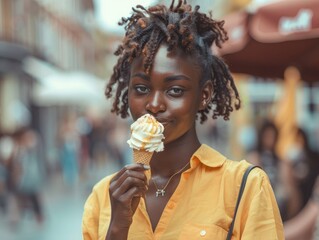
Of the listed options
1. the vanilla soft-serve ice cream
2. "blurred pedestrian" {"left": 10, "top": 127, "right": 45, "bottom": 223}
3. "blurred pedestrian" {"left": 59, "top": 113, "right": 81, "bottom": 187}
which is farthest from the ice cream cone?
"blurred pedestrian" {"left": 59, "top": 113, "right": 81, "bottom": 187}

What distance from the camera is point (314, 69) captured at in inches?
256

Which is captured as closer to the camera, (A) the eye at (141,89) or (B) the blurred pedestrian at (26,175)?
(A) the eye at (141,89)

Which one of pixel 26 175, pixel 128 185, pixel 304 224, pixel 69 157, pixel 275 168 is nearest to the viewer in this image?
pixel 128 185

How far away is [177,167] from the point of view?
225 centimetres

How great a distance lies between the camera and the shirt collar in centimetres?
217

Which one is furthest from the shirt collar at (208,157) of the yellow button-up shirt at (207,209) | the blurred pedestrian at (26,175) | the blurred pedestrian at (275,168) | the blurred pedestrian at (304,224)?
the blurred pedestrian at (26,175)

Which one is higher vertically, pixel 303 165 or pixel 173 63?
pixel 173 63

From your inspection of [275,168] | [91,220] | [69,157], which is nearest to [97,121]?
[69,157]

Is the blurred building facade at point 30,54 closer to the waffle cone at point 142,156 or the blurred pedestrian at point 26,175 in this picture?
the blurred pedestrian at point 26,175

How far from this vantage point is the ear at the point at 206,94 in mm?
2236

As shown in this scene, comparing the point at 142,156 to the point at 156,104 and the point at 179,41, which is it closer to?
the point at 156,104

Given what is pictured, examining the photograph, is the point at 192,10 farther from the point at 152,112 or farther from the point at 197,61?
the point at 152,112

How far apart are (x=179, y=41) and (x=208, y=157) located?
0.41 meters

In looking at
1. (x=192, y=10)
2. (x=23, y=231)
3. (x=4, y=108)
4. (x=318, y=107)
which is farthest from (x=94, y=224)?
(x=4, y=108)
